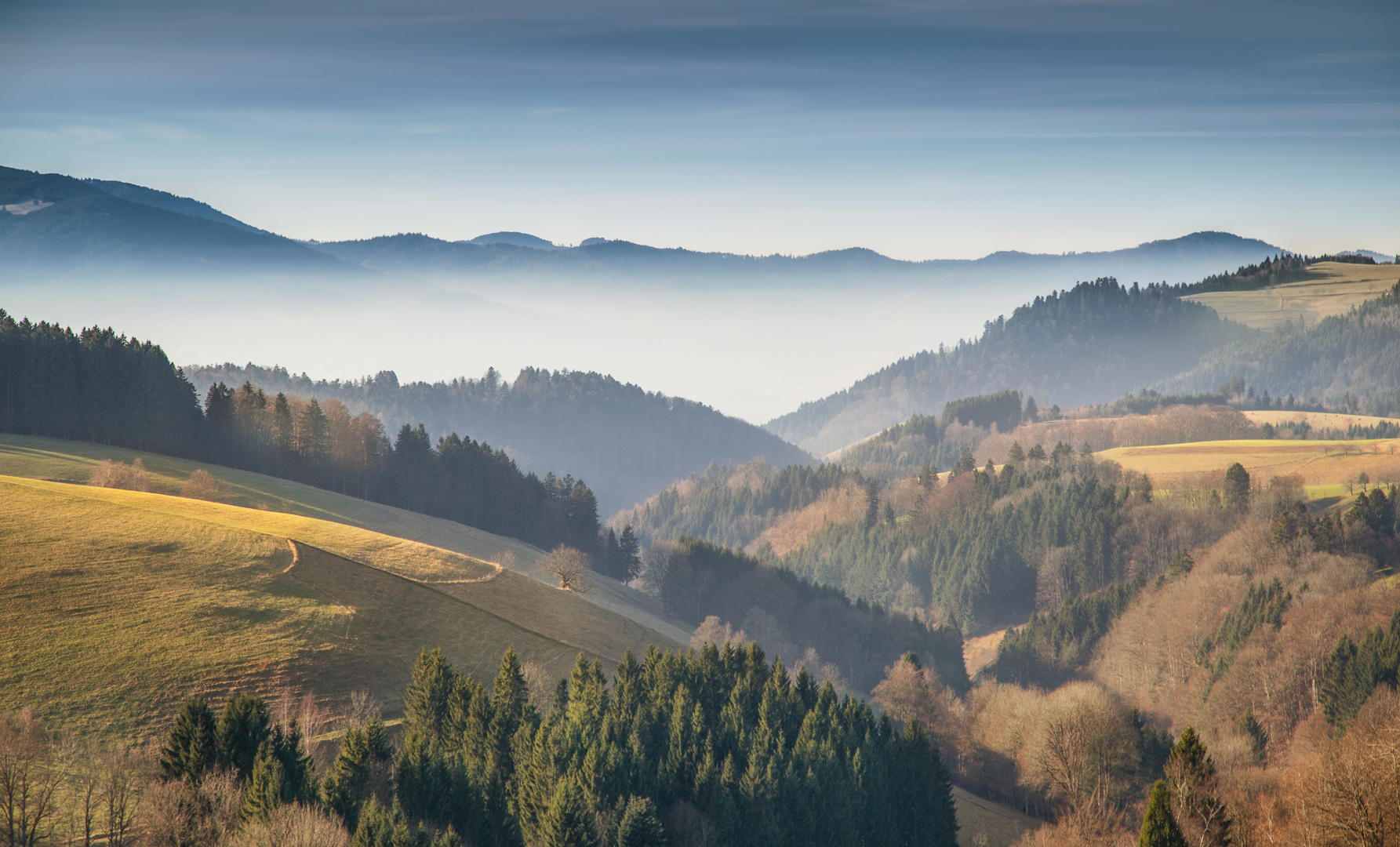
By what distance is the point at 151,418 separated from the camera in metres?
109

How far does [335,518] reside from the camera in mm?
95562

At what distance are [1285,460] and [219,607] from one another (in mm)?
178078

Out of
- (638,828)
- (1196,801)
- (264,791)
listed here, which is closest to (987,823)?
(1196,801)

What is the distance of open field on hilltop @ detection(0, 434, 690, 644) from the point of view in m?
74.4

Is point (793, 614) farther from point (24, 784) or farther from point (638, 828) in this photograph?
point (24, 784)

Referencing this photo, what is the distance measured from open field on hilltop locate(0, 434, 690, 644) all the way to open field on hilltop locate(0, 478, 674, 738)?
80 centimetres

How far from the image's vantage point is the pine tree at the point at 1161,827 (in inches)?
1292

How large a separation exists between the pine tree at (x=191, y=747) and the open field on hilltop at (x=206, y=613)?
28.7 ft

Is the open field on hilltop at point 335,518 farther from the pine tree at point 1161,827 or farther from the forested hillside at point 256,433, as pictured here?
the pine tree at point 1161,827

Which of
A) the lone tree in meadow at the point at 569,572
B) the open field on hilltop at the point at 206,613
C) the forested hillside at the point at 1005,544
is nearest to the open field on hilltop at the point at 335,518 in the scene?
the open field on hilltop at the point at 206,613

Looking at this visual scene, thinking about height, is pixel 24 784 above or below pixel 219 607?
above

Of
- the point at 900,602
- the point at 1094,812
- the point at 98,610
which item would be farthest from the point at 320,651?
the point at 900,602

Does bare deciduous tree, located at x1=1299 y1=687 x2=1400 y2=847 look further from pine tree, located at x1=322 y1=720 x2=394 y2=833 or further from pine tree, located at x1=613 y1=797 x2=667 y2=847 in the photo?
pine tree, located at x1=322 y1=720 x2=394 y2=833

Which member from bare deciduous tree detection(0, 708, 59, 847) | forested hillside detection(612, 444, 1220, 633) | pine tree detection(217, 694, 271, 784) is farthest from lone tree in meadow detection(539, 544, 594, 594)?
forested hillside detection(612, 444, 1220, 633)
